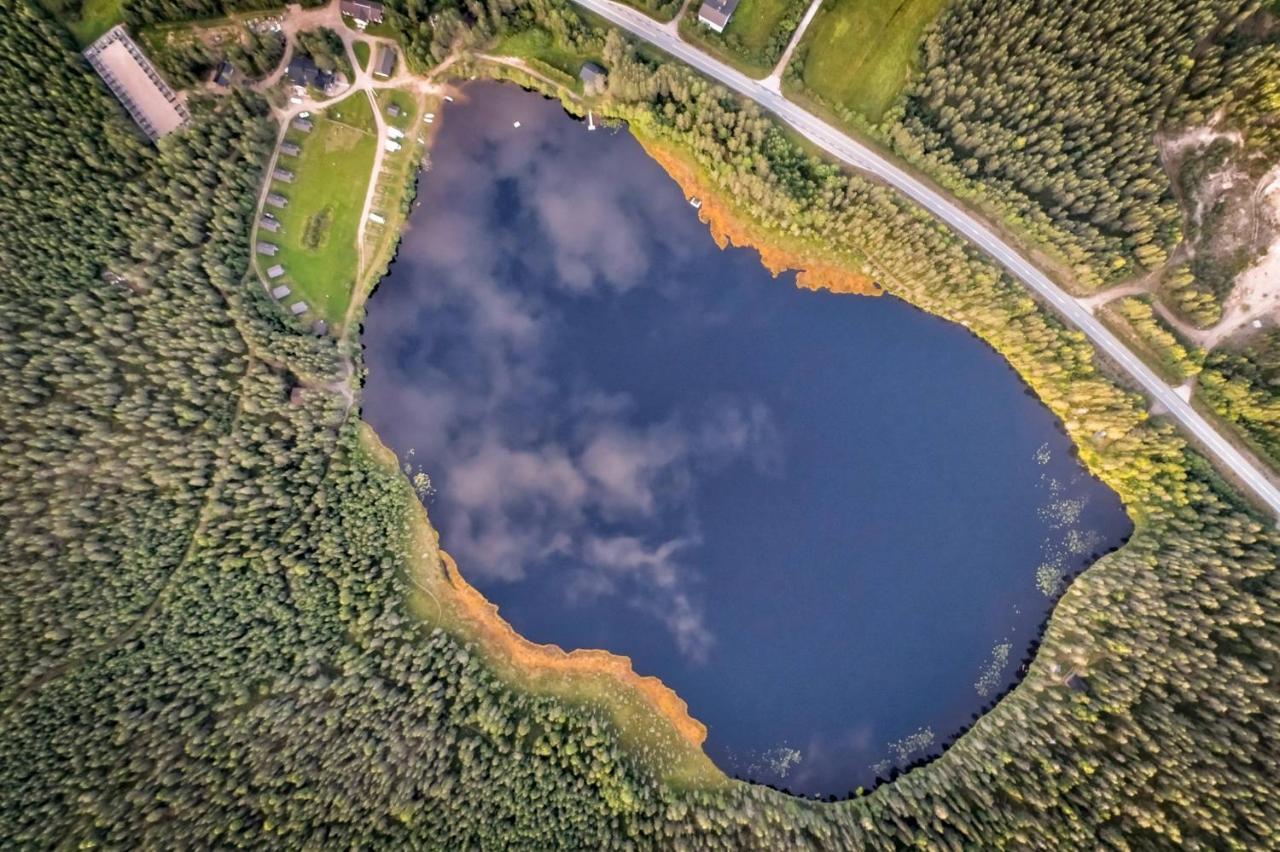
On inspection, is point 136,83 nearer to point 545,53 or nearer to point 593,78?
point 545,53

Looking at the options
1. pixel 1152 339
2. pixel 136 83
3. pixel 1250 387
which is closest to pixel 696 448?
pixel 1152 339

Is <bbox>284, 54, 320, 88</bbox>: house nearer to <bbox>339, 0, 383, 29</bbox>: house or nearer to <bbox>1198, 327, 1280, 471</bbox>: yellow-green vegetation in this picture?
<bbox>339, 0, 383, 29</bbox>: house

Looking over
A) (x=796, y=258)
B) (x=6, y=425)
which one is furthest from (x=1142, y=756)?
(x=6, y=425)

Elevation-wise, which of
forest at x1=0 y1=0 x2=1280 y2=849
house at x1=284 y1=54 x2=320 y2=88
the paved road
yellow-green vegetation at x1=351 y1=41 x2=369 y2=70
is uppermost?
the paved road

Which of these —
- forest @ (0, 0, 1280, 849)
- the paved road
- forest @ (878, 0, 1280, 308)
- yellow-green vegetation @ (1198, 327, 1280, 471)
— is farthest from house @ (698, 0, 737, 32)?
yellow-green vegetation @ (1198, 327, 1280, 471)

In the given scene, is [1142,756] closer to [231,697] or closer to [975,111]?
[975,111]

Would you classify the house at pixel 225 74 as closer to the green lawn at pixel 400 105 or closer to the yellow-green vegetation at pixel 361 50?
the yellow-green vegetation at pixel 361 50

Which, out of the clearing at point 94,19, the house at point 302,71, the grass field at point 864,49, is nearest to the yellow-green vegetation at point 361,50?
the house at point 302,71
